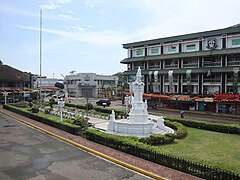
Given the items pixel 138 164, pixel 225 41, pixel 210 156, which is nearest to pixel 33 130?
pixel 138 164

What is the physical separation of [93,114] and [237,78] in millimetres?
22014

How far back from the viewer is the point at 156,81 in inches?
1820

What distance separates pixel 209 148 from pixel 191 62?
2850 cm

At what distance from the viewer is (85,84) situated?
254 feet

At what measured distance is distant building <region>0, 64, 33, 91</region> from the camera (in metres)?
60.2

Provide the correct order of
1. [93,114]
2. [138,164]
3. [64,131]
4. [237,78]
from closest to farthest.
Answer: [138,164], [64,131], [93,114], [237,78]

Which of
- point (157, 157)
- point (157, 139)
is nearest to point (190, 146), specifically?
point (157, 139)

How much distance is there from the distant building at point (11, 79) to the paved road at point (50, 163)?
47426mm

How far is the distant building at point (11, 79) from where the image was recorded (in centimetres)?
6025

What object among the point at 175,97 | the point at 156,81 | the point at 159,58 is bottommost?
the point at 175,97

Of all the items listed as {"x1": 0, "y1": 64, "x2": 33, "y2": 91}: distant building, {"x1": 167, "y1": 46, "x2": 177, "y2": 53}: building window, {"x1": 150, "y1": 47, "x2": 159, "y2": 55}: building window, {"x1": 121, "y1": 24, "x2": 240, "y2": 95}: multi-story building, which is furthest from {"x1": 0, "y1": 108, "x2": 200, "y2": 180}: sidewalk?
{"x1": 0, "y1": 64, "x2": 33, "y2": 91}: distant building

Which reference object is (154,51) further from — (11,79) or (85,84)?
(11,79)

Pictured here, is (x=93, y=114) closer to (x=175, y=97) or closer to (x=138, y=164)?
(x=175, y=97)

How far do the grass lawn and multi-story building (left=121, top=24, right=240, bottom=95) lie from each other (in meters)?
18.3
